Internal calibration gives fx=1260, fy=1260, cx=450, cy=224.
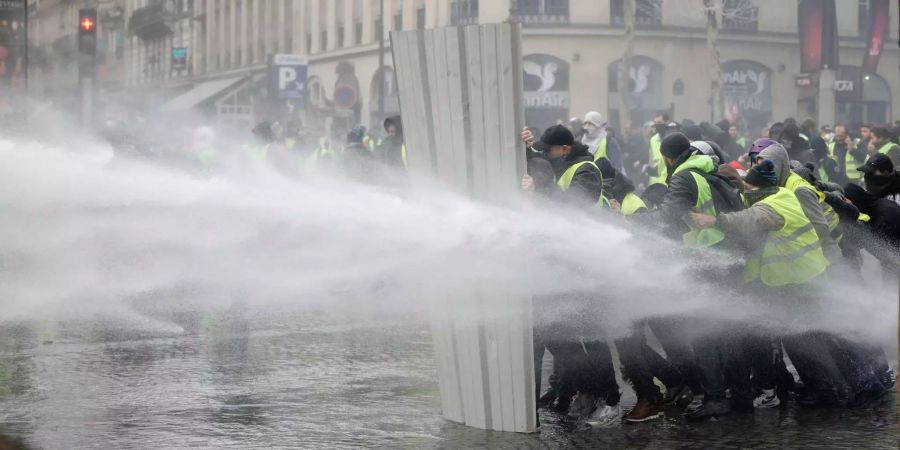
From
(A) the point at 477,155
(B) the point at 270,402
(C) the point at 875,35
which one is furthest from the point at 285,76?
A: (A) the point at 477,155

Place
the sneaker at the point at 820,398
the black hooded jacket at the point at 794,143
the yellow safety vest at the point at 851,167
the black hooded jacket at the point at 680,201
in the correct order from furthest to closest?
the yellow safety vest at the point at 851,167
the black hooded jacket at the point at 794,143
the sneaker at the point at 820,398
the black hooded jacket at the point at 680,201

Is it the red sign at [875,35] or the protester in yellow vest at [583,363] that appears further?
the red sign at [875,35]

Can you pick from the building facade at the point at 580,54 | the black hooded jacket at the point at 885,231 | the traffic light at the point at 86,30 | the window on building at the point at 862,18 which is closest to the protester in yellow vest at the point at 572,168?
the black hooded jacket at the point at 885,231

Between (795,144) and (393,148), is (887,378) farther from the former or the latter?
(393,148)

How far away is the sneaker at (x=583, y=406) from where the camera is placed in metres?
7.26

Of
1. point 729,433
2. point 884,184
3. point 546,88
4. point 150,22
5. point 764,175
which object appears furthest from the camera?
point 150,22

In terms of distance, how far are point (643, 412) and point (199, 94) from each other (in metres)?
41.8

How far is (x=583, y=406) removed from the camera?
23.9ft

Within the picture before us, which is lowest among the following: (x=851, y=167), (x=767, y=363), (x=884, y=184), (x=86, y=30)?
(x=767, y=363)

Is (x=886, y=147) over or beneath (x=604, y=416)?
over

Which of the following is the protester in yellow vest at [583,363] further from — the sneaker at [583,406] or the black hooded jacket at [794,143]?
the black hooded jacket at [794,143]

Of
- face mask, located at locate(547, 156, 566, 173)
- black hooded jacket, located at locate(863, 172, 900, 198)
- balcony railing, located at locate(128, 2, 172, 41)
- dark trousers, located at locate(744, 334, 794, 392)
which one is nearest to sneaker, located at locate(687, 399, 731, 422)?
dark trousers, located at locate(744, 334, 794, 392)

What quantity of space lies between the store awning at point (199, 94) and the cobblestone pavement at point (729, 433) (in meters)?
38.9

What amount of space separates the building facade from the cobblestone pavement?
33.3m
